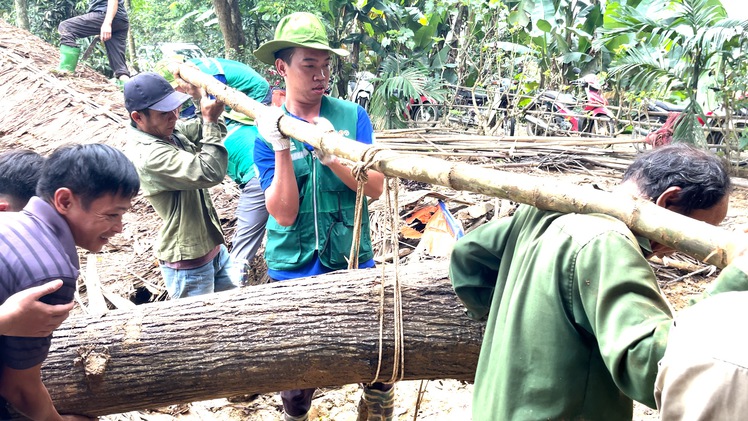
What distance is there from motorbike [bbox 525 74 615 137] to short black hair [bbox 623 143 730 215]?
22.6ft

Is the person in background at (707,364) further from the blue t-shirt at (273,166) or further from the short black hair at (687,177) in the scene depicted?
the blue t-shirt at (273,166)

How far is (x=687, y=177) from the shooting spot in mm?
1604

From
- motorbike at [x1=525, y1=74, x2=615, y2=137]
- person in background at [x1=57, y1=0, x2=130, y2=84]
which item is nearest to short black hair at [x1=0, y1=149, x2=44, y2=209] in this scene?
motorbike at [x1=525, y1=74, x2=615, y2=137]

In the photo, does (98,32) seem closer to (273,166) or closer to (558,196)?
(273,166)

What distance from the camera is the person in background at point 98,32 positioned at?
358 inches

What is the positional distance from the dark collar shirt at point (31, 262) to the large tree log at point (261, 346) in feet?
2.04

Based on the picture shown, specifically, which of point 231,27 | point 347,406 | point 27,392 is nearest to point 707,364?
point 27,392

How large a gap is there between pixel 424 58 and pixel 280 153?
7.28 m

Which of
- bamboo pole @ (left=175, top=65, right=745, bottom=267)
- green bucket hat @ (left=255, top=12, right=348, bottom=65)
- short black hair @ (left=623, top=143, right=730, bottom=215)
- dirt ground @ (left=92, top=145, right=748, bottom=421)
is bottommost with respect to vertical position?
dirt ground @ (left=92, top=145, right=748, bottom=421)

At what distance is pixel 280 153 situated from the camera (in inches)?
106

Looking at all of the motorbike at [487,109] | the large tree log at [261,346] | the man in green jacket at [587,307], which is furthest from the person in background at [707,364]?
the motorbike at [487,109]

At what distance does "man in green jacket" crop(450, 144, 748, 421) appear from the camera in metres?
1.34

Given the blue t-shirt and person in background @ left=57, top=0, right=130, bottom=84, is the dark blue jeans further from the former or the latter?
the blue t-shirt

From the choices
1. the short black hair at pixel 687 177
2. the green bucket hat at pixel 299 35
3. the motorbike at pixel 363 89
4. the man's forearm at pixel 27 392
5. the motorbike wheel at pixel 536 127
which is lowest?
the motorbike wheel at pixel 536 127
